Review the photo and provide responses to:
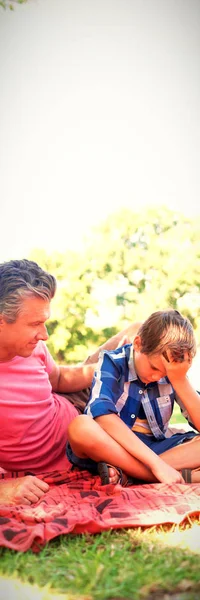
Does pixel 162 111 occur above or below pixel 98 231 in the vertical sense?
above

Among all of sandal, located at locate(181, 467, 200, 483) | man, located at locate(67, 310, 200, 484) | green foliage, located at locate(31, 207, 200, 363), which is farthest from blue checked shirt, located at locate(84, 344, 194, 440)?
green foliage, located at locate(31, 207, 200, 363)

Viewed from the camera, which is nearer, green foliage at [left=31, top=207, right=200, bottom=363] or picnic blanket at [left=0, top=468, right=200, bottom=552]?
picnic blanket at [left=0, top=468, right=200, bottom=552]

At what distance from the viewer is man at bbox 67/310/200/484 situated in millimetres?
2291

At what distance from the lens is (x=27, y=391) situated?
8.27 ft

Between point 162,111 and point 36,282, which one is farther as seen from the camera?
point 162,111

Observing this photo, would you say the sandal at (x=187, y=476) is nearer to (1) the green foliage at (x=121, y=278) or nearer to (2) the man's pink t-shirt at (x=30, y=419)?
(2) the man's pink t-shirt at (x=30, y=419)

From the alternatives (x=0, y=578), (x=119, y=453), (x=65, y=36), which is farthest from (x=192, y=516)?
(x=65, y=36)

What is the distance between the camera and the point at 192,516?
1.89m

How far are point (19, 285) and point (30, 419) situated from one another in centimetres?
51

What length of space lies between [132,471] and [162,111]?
32.1 feet

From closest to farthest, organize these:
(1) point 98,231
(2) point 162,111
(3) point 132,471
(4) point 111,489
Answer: (4) point 111,489 → (3) point 132,471 → (1) point 98,231 → (2) point 162,111

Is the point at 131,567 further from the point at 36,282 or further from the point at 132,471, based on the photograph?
the point at 36,282

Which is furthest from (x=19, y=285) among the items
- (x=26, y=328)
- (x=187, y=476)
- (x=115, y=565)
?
(x=115, y=565)

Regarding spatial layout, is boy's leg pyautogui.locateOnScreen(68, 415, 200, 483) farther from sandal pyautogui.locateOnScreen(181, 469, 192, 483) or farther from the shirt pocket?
the shirt pocket
